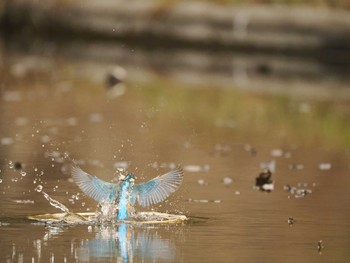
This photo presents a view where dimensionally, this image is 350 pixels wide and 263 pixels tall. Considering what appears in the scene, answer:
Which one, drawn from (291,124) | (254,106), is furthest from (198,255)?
(254,106)

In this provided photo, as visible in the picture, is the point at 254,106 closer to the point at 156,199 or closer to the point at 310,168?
the point at 310,168

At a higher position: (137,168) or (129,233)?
(137,168)

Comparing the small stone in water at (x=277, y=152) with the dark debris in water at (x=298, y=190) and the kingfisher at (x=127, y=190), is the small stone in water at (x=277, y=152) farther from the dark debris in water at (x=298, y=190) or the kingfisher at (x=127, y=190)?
the kingfisher at (x=127, y=190)

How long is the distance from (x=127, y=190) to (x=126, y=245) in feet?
3.49

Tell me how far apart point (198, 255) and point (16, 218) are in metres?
1.49

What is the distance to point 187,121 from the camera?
13.9 metres

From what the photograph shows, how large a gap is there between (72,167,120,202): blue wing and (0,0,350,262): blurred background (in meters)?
0.24

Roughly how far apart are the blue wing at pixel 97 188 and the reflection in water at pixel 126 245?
1.11ft

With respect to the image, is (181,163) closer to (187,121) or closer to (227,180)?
(227,180)

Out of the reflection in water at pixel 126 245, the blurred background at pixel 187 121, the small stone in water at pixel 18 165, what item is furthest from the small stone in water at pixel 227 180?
the reflection in water at pixel 126 245

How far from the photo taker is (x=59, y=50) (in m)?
24.4

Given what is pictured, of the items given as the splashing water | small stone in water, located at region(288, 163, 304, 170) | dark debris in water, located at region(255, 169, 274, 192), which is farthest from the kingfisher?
small stone in water, located at region(288, 163, 304, 170)

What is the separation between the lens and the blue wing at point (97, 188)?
8016 millimetres

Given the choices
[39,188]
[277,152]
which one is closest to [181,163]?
[277,152]
